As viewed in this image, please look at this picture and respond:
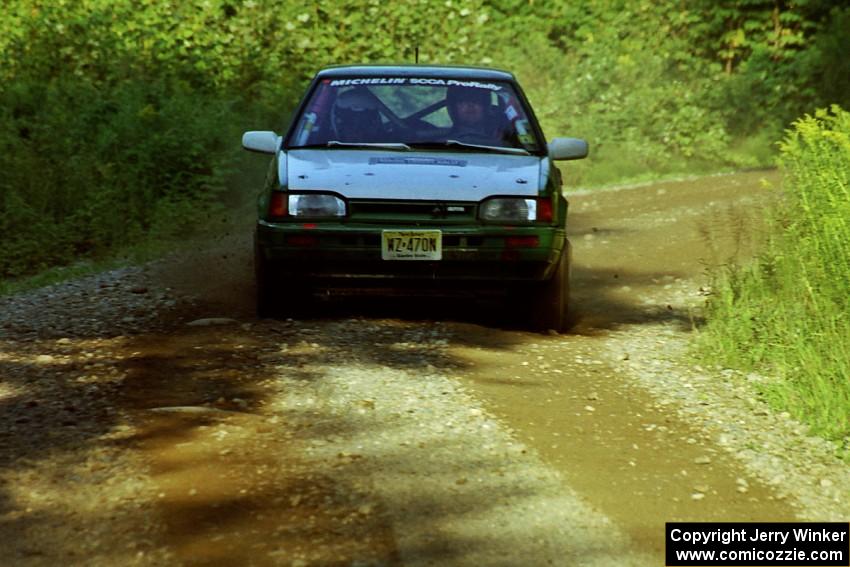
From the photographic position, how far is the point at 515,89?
9266 millimetres

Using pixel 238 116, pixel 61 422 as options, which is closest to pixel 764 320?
pixel 61 422

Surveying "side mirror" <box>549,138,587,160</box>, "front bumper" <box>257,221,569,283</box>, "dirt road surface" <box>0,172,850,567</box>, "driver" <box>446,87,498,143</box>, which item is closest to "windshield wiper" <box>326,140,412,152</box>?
"driver" <box>446,87,498,143</box>

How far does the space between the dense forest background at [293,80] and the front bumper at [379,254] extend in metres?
5.02

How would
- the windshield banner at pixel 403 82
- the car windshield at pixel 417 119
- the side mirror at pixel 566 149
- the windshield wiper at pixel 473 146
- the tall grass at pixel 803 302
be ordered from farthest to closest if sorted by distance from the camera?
1. the windshield banner at pixel 403 82
2. the side mirror at pixel 566 149
3. the car windshield at pixel 417 119
4. the windshield wiper at pixel 473 146
5. the tall grass at pixel 803 302

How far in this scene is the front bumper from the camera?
793cm

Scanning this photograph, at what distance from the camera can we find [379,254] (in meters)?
7.95

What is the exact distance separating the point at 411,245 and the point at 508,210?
0.61 meters

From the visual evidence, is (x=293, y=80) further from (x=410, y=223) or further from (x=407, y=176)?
(x=410, y=223)

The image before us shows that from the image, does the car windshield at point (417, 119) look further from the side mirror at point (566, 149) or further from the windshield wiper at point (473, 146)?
the side mirror at point (566, 149)

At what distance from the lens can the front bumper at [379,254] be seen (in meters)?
7.93

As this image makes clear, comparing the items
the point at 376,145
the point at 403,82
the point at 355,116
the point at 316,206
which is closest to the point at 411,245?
the point at 316,206

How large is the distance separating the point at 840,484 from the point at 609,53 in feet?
53.5

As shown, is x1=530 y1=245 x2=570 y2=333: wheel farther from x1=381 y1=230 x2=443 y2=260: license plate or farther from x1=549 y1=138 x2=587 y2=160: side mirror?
x1=381 y1=230 x2=443 y2=260: license plate

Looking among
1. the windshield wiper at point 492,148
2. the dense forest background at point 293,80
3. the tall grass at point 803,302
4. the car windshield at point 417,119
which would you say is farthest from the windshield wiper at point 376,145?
the dense forest background at point 293,80
